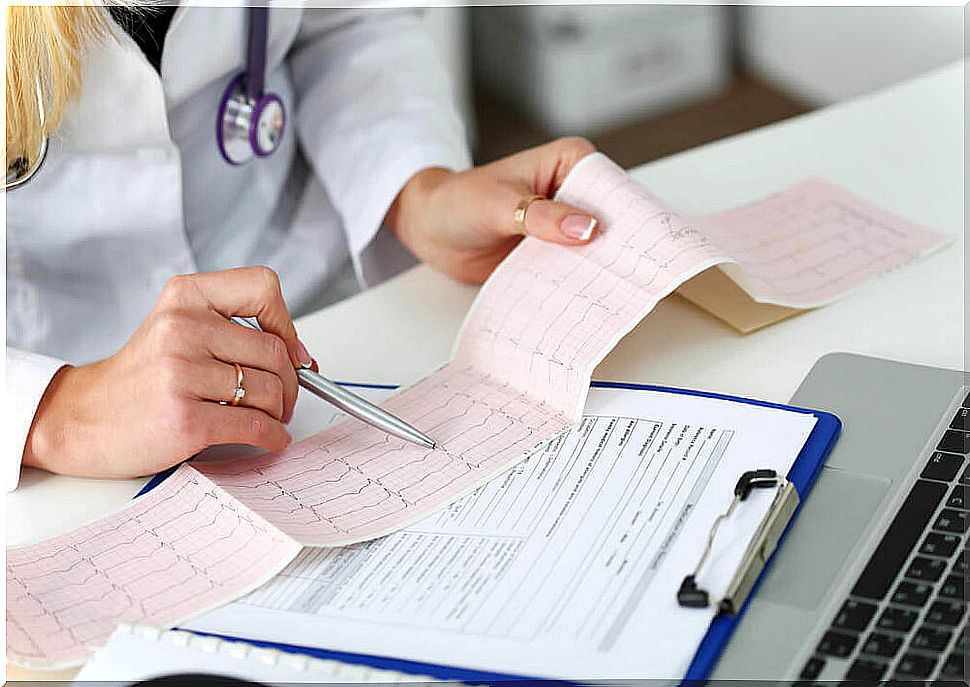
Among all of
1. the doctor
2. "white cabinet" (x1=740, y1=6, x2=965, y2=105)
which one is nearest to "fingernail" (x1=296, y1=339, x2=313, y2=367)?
the doctor

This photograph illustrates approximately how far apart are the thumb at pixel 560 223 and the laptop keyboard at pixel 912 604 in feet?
0.85

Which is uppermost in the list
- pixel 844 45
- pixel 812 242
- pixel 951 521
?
pixel 844 45

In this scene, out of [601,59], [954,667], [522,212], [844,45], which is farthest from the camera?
[601,59]

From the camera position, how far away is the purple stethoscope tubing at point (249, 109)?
0.93 m

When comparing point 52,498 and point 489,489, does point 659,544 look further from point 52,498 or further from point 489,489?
point 52,498

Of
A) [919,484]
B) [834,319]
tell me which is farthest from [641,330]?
[919,484]

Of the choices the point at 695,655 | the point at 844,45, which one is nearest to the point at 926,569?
the point at 695,655

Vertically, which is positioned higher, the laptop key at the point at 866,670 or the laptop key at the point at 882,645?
the laptop key at the point at 882,645

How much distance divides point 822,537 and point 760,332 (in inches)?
8.8

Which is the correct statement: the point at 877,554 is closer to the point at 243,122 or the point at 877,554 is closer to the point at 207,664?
the point at 207,664

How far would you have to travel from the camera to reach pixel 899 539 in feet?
1.90

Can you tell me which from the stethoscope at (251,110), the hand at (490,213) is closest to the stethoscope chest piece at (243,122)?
the stethoscope at (251,110)

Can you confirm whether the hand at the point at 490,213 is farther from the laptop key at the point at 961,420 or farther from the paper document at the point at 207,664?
the paper document at the point at 207,664

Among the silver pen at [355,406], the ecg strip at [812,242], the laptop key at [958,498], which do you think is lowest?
the silver pen at [355,406]
